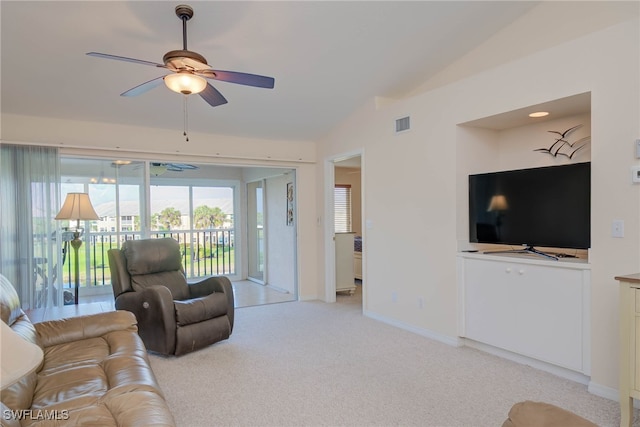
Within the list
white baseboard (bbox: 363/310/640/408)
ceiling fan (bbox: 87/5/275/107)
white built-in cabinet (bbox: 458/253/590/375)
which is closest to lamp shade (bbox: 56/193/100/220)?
ceiling fan (bbox: 87/5/275/107)

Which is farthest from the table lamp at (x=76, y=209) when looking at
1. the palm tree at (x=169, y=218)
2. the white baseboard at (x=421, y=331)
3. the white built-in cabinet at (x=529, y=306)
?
the white built-in cabinet at (x=529, y=306)

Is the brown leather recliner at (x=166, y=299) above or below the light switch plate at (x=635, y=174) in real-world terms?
below

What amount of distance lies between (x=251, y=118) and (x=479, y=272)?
3106mm

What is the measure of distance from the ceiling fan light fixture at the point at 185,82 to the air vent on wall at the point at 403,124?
2371mm

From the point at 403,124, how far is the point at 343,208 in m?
3.67

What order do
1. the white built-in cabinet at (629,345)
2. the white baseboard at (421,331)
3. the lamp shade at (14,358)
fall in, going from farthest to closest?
the white baseboard at (421,331) < the white built-in cabinet at (629,345) < the lamp shade at (14,358)

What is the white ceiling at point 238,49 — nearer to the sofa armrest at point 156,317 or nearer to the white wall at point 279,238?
the white wall at point 279,238

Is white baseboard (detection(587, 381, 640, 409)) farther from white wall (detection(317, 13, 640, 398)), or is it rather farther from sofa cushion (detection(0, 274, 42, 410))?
sofa cushion (detection(0, 274, 42, 410))

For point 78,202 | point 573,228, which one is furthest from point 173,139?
point 573,228

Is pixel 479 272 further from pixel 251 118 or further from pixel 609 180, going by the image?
pixel 251 118

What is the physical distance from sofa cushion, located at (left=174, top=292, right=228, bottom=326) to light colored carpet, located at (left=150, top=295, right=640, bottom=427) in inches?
12.8

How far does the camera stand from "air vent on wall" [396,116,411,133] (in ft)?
13.7

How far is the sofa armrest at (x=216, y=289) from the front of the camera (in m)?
3.75

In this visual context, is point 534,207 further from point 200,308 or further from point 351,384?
point 200,308
